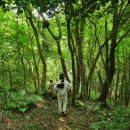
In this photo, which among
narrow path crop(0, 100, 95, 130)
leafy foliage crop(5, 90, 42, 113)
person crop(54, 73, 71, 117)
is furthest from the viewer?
person crop(54, 73, 71, 117)

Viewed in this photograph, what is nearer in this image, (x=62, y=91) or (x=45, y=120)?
(x=45, y=120)

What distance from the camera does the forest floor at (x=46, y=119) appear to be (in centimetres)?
1067

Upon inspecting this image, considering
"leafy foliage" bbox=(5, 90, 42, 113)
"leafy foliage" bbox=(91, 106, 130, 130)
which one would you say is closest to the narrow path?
"leafy foliage" bbox=(5, 90, 42, 113)

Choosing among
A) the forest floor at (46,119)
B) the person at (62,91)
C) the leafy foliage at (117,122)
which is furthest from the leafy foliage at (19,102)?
the leafy foliage at (117,122)

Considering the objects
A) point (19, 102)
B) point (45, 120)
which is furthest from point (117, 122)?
point (19, 102)

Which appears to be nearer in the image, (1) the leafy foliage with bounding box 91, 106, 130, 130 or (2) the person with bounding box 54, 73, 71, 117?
(1) the leafy foliage with bounding box 91, 106, 130, 130

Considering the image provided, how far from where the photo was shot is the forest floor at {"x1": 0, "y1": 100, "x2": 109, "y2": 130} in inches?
420

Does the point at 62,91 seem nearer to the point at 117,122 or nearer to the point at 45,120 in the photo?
the point at 45,120

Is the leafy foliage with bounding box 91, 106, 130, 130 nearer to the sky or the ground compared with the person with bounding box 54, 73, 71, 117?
nearer to the ground

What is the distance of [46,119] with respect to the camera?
11.9 metres

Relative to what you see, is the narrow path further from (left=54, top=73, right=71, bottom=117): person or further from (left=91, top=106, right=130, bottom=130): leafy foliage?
(left=91, top=106, right=130, bottom=130): leafy foliage

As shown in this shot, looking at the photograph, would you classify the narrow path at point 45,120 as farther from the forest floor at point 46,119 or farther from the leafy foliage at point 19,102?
the leafy foliage at point 19,102

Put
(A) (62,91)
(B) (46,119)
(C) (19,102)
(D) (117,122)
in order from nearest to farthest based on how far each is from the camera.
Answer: (D) (117,122) → (B) (46,119) → (A) (62,91) → (C) (19,102)

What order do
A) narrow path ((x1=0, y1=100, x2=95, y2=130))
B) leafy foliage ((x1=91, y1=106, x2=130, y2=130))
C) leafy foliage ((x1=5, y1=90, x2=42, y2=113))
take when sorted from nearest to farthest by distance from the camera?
1. leafy foliage ((x1=91, y1=106, x2=130, y2=130))
2. narrow path ((x1=0, y1=100, x2=95, y2=130))
3. leafy foliage ((x1=5, y1=90, x2=42, y2=113))
